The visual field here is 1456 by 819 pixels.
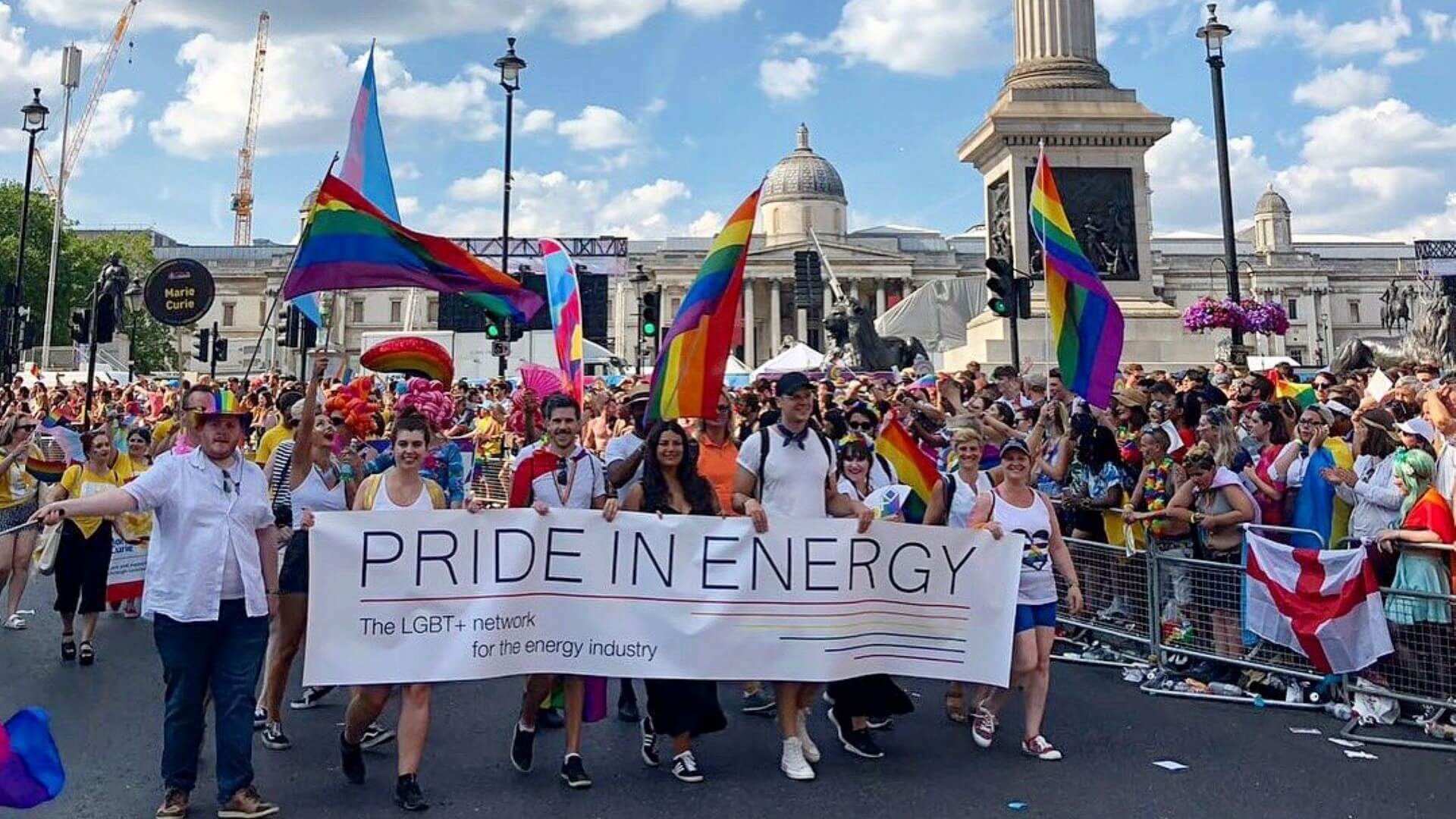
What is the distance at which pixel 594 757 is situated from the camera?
580 cm

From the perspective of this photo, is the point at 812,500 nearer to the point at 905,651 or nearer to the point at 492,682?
the point at 905,651

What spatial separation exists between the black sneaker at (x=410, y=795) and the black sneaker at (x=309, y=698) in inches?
79.2

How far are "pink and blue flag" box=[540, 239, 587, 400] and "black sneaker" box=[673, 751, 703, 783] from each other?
3.88m

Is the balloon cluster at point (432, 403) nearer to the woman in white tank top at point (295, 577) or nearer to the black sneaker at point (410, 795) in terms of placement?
the woman in white tank top at point (295, 577)

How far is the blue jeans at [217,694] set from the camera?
478 cm

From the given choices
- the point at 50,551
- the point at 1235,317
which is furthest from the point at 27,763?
the point at 1235,317

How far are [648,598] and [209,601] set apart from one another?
200cm

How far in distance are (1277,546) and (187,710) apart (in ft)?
19.9

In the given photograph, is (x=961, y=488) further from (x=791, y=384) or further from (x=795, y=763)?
(x=795, y=763)

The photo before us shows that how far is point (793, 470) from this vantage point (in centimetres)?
584

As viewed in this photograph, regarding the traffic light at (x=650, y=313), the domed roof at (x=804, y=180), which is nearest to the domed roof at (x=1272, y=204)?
the domed roof at (x=804, y=180)

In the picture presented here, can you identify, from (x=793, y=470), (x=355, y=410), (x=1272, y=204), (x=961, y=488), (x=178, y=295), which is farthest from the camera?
(x=1272, y=204)

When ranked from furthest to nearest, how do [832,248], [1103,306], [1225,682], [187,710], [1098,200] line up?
[832,248], [1098,200], [1103,306], [1225,682], [187,710]

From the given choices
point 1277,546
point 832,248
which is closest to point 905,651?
point 1277,546
